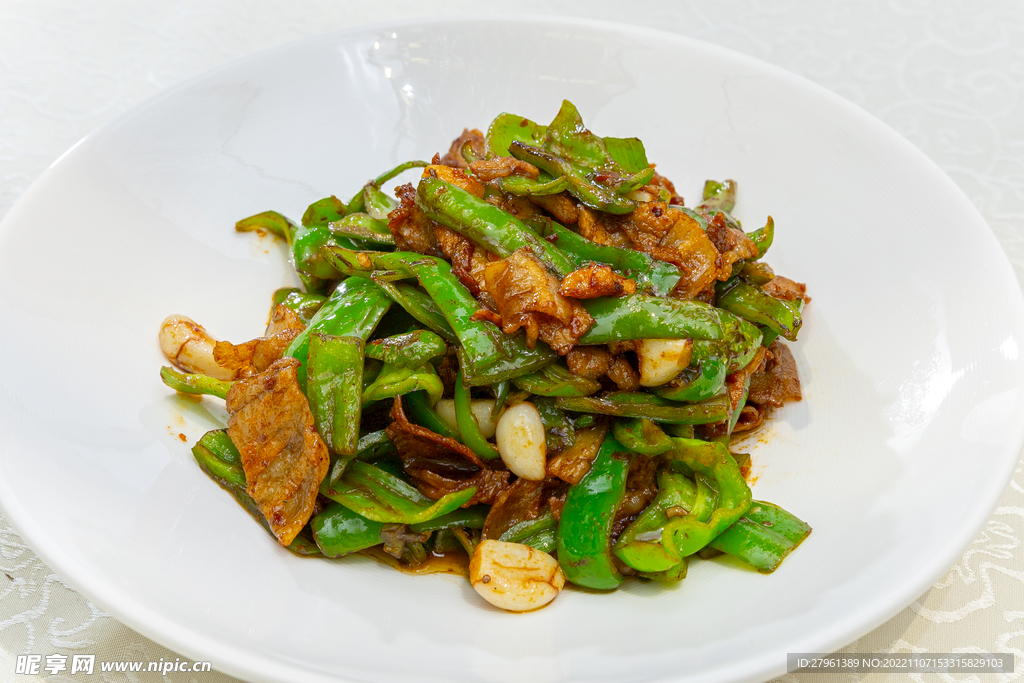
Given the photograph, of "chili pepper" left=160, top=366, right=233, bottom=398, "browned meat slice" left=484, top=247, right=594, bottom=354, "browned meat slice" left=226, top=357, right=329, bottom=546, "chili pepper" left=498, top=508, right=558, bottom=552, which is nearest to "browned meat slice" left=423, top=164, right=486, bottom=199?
"browned meat slice" left=484, top=247, right=594, bottom=354

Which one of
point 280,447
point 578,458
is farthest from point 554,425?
point 280,447

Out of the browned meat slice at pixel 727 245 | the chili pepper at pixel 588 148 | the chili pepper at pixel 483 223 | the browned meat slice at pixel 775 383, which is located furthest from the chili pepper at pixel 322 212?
the browned meat slice at pixel 775 383

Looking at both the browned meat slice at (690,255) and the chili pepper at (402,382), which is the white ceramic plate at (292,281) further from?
the browned meat slice at (690,255)

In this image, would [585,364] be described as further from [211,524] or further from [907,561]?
[211,524]

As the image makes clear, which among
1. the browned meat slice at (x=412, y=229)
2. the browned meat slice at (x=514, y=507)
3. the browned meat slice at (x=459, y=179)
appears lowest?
the browned meat slice at (x=514, y=507)

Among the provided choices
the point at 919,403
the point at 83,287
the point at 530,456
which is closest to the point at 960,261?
the point at 919,403

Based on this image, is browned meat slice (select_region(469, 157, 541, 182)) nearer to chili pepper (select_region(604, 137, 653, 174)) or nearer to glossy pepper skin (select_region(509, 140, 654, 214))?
glossy pepper skin (select_region(509, 140, 654, 214))
